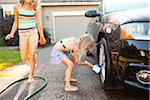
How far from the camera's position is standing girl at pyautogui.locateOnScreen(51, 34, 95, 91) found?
5027mm

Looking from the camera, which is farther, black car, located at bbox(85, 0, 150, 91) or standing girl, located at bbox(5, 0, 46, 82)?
standing girl, located at bbox(5, 0, 46, 82)

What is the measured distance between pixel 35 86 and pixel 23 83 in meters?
0.37

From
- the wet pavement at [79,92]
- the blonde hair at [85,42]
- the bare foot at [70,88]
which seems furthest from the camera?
the bare foot at [70,88]

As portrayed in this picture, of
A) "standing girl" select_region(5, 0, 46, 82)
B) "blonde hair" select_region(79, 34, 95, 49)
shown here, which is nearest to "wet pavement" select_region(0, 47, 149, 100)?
"standing girl" select_region(5, 0, 46, 82)

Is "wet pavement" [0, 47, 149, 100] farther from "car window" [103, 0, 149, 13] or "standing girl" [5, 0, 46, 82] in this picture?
"car window" [103, 0, 149, 13]

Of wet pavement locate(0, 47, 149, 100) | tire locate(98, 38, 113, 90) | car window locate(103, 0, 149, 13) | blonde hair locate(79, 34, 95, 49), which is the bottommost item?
wet pavement locate(0, 47, 149, 100)

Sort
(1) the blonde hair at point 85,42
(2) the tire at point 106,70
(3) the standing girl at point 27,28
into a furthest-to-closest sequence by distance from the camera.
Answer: (3) the standing girl at point 27,28 → (1) the blonde hair at point 85,42 → (2) the tire at point 106,70

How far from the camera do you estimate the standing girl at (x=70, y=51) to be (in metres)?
5.03

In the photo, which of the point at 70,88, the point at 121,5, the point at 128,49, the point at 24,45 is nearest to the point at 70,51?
the point at 70,88

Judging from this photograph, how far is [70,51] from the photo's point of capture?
5.21 m

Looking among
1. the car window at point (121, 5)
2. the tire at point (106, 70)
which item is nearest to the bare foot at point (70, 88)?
the tire at point (106, 70)

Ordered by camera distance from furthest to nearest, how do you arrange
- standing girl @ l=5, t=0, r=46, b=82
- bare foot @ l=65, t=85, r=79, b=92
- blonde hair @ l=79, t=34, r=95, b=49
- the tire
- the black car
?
1. standing girl @ l=5, t=0, r=46, b=82
2. bare foot @ l=65, t=85, r=79, b=92
3. blonde hair @ l=79, t=34, r=95, b=49
4. the tire
5. the black car

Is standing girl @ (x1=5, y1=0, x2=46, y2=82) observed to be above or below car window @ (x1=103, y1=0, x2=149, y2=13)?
below

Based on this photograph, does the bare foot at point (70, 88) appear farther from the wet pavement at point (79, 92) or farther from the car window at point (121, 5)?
the car window at point (121, 5)
